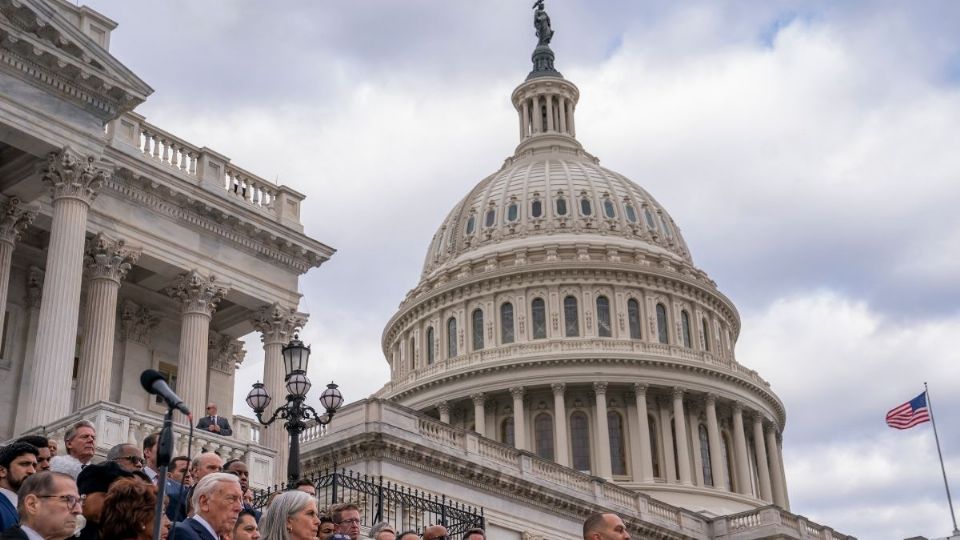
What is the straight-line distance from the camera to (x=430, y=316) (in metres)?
82.5

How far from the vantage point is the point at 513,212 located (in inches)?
3369

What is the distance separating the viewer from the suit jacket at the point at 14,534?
651 cm

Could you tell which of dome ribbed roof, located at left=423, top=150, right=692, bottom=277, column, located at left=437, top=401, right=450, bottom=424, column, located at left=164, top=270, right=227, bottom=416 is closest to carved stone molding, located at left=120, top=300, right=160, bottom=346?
column, located at left=164, top=270, right=227, bottom=416

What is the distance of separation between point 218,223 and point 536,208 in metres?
57.4

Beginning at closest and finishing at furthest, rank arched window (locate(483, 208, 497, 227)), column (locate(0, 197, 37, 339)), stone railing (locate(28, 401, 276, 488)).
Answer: stone railing (locate(28, 401, 276, 488)), column (locate(0, 197, 37, 339)), arched window (locate(483, 208, 497, 227))

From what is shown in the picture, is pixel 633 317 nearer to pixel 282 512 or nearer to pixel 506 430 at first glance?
pixel 506 430

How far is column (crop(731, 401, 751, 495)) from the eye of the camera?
75.4m

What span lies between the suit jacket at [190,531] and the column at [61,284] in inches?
564

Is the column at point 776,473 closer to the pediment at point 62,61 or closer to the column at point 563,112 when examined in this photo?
the column at point 563,112

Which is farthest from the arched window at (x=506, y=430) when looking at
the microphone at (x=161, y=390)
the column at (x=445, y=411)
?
the microphone at (x=161, y=390)

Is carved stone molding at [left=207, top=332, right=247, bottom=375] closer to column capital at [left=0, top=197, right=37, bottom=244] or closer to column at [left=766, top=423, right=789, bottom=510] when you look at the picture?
column capital at [left=0, top=197, right=37, bottom=244]

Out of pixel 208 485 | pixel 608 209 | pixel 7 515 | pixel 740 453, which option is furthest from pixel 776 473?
pixel 7 515

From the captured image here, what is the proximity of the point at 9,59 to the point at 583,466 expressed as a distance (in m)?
Answer: 54.2

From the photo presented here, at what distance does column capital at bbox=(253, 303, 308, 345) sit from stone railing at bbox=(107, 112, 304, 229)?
2.43 m
